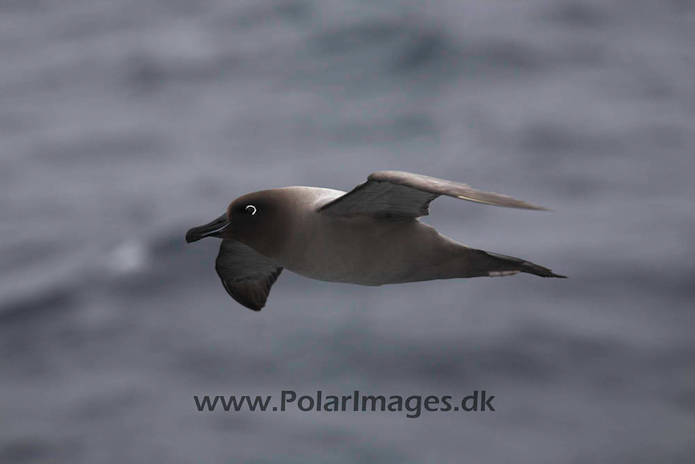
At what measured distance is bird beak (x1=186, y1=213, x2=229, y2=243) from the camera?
20.1ft

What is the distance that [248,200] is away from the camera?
6.18 metres

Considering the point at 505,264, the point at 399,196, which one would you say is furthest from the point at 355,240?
the point at 505,264

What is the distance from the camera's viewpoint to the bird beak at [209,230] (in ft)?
20.1

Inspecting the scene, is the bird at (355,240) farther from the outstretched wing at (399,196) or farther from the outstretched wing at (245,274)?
the outstretched wing at (245,274)

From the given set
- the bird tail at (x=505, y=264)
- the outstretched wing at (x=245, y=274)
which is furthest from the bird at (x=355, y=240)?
the outstretched wing at (x=245, y=274)

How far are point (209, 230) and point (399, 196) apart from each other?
4.33ft

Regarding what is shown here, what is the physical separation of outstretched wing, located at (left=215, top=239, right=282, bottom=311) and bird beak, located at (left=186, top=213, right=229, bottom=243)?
2.95 ft

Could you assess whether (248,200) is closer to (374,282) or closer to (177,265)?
(374,282)

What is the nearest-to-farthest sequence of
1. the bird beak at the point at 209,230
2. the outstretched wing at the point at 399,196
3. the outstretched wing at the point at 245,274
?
1. the outstretched wing at the point at 399,196
2. the bird beak at the point at 209,230
3. the outstretched wing at the point at 245,274

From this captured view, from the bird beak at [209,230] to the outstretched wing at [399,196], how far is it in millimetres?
712

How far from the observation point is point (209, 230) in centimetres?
627

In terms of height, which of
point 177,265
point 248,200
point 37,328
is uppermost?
point 248,200

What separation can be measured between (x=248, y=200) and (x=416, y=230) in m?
1.13

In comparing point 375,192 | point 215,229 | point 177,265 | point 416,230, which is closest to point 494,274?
point 416,230
